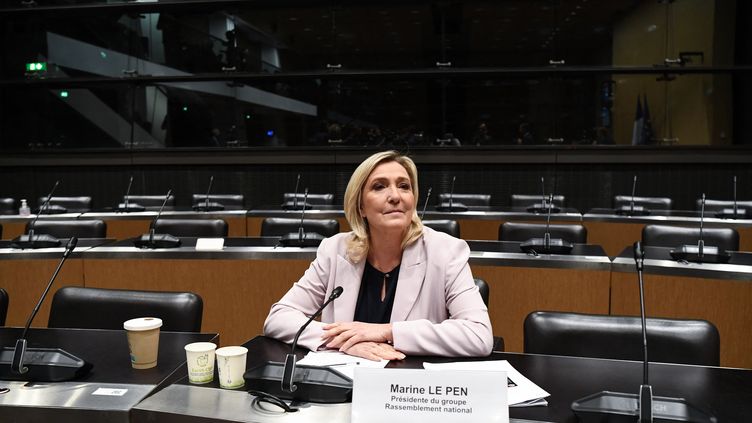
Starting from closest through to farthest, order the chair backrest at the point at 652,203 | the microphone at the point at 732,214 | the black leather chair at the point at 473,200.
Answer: the microphone at the point at 732,214, the chair backrest at the point at 652,203, the black leather chair at the point at 473,200

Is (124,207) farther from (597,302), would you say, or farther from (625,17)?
(625,17)

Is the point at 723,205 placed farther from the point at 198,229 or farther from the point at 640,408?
the point at 640,408

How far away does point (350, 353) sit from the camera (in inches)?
61.7

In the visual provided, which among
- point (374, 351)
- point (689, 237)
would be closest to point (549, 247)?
point (689, 237)

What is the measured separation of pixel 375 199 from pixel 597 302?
5.28ft

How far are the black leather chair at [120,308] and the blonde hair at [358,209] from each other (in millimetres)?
546

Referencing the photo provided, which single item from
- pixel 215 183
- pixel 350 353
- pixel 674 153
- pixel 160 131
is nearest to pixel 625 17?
pixel 674 153

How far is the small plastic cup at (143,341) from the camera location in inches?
56.6

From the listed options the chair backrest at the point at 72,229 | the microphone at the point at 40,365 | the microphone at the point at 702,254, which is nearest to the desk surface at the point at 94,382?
the microphone at the point at 40,365

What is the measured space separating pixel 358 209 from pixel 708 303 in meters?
1.81

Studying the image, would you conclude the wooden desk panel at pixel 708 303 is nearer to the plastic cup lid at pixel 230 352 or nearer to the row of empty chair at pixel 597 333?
the row of empty chair at pixel 597 333

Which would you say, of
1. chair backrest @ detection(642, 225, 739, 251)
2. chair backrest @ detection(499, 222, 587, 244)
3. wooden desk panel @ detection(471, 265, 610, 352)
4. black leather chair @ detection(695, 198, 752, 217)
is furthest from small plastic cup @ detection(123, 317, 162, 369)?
black leather chair @ detection(695, 198, 752, 217)

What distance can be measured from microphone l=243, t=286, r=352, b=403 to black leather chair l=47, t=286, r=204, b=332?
631mm

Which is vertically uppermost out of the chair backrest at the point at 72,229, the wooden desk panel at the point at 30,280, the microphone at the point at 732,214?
the microphone at the point at 732,214
